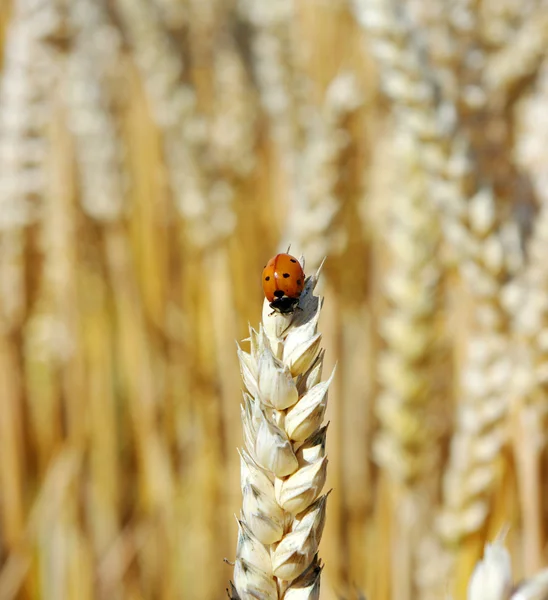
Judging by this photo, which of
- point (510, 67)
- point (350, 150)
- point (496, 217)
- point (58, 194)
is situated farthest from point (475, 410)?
point (58, 194)

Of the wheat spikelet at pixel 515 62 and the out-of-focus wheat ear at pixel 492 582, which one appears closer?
the out-of-focus wheat ear at pixel 492 582

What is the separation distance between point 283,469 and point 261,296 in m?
0.84

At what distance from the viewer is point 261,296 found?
3.66ft

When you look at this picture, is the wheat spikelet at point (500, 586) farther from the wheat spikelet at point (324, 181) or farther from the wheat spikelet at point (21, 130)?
the wheat spikelet at point (21, 130)

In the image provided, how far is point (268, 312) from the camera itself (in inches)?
11.5

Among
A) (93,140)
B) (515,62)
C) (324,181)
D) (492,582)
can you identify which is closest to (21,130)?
(93,140)

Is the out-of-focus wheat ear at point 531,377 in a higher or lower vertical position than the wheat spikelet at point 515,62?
lower

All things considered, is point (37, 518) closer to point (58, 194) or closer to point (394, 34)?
point (58, 194)

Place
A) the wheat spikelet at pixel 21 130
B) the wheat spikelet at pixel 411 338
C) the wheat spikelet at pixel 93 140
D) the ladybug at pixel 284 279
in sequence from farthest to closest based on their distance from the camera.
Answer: the wheat spikelet at pixel 93 140
the wheat spikelet at pixel 21 130
the wheat spikelet at pixel 411 338
the ladybug at pixel 284 279

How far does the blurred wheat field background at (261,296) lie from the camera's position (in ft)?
1.98

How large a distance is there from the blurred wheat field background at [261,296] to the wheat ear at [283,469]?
1.06 ft

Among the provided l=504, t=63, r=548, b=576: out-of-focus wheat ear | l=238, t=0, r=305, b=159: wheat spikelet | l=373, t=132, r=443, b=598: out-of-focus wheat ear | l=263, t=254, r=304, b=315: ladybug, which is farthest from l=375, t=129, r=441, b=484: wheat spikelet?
l=238, t=0, r=305, b=159: wheat spikelet

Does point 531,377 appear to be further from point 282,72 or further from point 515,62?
point 282,72

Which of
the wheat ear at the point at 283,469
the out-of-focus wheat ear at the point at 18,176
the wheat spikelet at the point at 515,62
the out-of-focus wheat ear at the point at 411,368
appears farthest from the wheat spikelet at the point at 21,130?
the wheat ear at the point at 283,469
